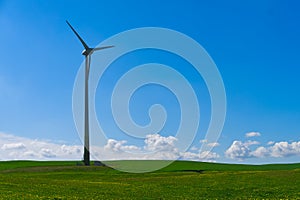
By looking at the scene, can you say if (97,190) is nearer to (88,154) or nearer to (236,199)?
(236,199)

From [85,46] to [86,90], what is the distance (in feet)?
33.8

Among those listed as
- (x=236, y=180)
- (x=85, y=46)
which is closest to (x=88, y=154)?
(x=85, y=46)

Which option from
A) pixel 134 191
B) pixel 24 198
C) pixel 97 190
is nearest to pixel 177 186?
pixel 134 191

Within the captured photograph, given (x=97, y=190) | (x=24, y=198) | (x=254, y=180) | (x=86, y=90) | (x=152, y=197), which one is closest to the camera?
(x=24, y=198)

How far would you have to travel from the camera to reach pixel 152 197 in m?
41.3

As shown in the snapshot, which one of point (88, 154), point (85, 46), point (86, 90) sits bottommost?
point (88, 154)

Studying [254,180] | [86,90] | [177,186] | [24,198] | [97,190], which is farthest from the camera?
[86,90]

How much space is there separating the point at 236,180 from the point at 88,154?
5407 centimetres

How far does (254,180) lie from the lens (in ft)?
180

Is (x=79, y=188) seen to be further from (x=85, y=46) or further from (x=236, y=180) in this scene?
(x=85, y=46)

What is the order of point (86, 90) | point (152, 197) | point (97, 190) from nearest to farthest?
point (152, 197)
point (97, 190)
point (86, 90)

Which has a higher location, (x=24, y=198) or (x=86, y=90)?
(x=86, y=90)

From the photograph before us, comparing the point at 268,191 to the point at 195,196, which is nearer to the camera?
the point at 195,196

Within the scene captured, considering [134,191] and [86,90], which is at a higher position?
[86,90]
